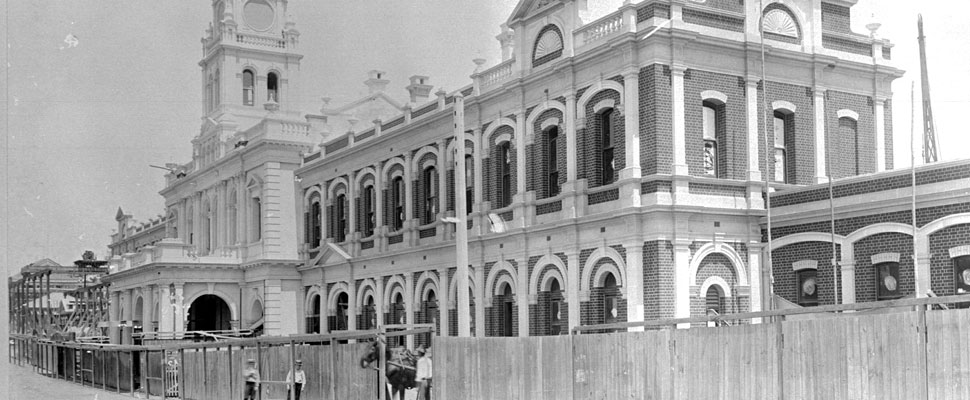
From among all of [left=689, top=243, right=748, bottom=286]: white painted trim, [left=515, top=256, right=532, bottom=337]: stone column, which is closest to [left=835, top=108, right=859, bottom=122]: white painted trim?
[left=689, top=243, right=748, bottom=286]: white painted trim

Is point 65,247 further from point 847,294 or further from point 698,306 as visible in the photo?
point 847,294

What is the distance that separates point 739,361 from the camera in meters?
10.3

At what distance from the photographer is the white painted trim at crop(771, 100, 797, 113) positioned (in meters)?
12.5

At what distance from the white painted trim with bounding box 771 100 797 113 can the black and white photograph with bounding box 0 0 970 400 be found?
0.03 m

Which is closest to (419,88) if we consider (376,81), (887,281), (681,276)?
(376,81)

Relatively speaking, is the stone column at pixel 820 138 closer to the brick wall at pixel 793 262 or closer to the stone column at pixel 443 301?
the brick wall at pixel 793 262

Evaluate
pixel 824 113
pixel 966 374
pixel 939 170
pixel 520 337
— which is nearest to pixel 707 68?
pixel 824 113

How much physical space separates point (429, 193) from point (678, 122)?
3039 millimetres

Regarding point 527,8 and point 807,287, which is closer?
point 527,8

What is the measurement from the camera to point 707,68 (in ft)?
40.2

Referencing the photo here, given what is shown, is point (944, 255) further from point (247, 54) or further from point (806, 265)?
point (247, 54)

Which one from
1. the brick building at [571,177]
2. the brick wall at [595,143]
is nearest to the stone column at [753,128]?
Result: the brick building at [571,177]

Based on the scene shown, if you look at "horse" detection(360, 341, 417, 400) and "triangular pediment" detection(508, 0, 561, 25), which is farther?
"horse" detection(360, 341, 417, 400)

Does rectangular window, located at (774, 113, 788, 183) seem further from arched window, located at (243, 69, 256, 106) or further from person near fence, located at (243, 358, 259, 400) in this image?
person near fence, located at (243, 358, 259, 400)
